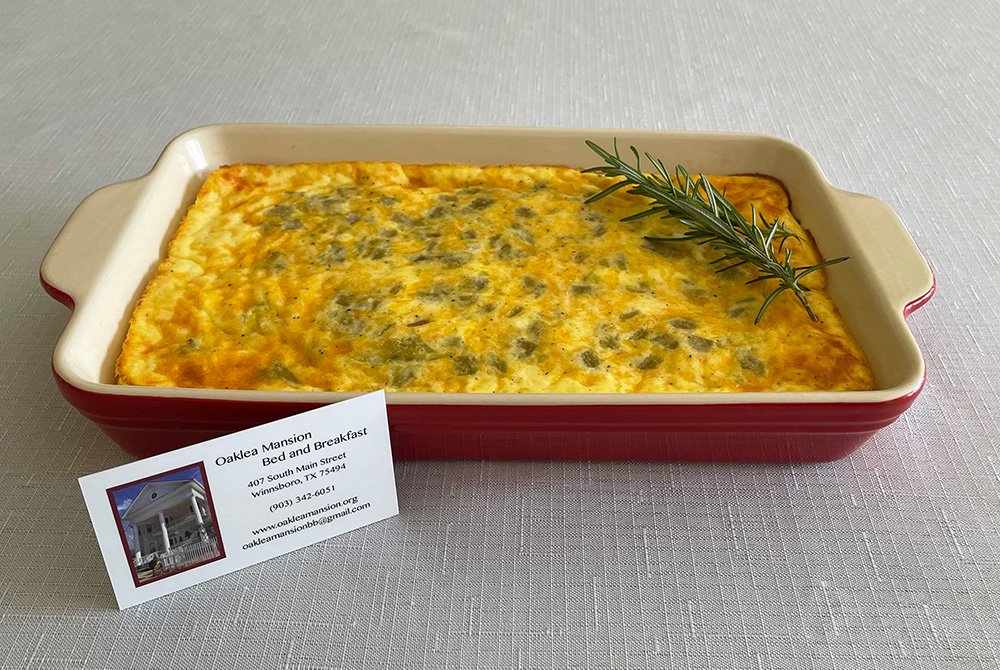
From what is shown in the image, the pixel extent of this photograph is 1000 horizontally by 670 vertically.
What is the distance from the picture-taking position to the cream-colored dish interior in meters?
1.01

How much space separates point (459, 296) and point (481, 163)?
34cm

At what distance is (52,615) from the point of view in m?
0.99

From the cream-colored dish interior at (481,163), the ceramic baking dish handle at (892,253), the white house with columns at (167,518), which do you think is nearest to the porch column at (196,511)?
the white house with columns at (167,518)

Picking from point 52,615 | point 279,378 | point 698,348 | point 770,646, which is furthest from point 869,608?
point 52,615

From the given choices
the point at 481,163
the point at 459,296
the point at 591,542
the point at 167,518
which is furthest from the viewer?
the point at 481,163

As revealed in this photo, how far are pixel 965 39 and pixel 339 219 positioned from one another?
189 centimetres

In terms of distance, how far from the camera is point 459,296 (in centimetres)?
124

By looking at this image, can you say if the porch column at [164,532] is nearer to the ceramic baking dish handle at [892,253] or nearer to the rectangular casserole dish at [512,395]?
the rectangular casserole dish at [512,395]

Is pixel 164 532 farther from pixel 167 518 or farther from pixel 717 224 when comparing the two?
pixel 717 224

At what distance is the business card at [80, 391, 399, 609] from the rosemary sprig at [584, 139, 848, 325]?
548 mm

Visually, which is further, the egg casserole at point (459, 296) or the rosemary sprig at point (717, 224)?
the rosemary sprig at point (717, 224)

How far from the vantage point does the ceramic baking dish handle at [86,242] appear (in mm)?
1173

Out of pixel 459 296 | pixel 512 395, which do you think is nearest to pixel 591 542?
pixel 512 395

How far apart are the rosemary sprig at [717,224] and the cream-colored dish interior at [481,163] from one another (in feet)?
0.18
